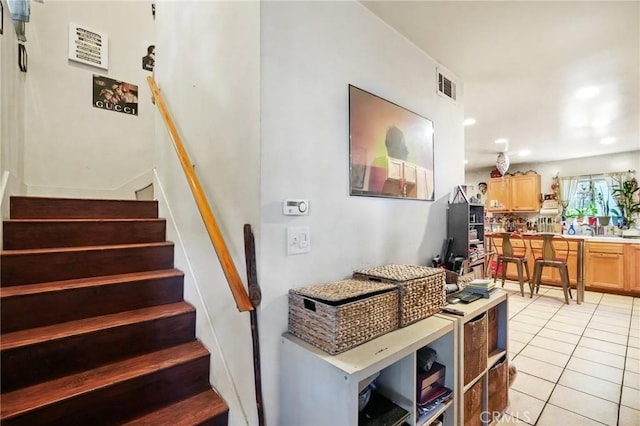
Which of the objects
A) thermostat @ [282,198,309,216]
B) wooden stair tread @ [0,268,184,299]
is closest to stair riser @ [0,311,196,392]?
wooden stair tread @ [0,268,184,299]

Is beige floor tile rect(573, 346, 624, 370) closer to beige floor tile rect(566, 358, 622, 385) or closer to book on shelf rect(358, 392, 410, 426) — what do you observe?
beige floor tile rect(566, 358, 622, 385)

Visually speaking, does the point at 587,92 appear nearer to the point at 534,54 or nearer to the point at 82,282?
the point at 534,54

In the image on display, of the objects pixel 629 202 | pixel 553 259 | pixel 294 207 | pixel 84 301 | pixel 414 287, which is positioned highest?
pixel 629 202

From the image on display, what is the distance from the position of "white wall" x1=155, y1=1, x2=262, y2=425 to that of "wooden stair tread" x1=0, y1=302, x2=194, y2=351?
174mm

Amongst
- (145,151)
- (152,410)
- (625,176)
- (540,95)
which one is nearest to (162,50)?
(145,151)

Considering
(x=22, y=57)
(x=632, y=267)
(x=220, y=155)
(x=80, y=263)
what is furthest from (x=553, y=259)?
(x=22, y=57)

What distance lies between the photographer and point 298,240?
1363 millimetres

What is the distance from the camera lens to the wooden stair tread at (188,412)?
1336 mm

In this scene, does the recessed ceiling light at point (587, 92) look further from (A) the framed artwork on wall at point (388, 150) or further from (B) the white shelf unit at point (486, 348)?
(B) the white shelf unit at point (486, 348)

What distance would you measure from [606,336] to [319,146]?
3.85 m

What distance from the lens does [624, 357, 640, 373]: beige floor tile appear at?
249 centimetres

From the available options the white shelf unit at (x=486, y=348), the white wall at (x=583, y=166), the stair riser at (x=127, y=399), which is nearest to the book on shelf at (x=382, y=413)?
the white shelf unit at (x=486, y=348)

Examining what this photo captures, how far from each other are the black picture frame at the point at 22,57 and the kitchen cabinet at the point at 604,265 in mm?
7695

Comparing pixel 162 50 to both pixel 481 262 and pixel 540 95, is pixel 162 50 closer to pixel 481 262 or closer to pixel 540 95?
pixel 481 262
